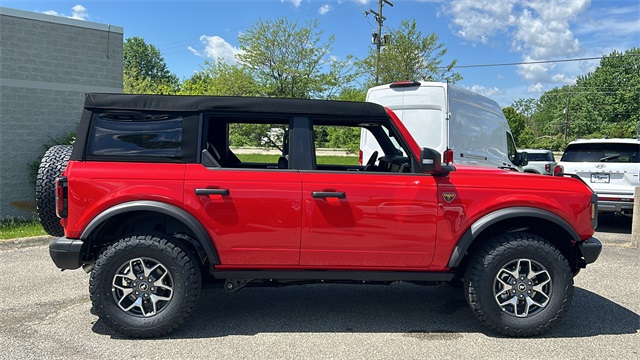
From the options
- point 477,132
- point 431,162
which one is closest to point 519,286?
point 431,162

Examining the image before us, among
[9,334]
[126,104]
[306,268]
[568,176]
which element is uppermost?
[126,104]

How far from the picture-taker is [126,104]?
3725 mm

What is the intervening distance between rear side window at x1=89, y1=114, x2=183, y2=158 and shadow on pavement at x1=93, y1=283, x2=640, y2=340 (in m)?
1.51

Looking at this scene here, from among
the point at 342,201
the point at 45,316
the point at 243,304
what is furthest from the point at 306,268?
the point at 45,316

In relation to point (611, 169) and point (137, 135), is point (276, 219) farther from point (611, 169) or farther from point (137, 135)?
point (611, 169)

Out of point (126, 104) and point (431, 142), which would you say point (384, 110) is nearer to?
point (126, 104)

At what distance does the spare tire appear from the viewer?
3.91 meters

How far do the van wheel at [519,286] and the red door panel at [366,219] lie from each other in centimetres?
51

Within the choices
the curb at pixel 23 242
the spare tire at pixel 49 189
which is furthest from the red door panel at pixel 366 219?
the curb at pixel 23 242

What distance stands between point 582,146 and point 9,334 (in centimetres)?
980

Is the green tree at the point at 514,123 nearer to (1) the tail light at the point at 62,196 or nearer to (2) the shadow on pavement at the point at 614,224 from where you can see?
(2) the shadow on pavement at the point at 614,224

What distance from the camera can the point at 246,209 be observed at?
143 inches

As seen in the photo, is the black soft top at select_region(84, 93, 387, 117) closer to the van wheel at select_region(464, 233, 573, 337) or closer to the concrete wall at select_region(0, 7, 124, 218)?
the van wheel at select_region(464, 233, 573, 337)

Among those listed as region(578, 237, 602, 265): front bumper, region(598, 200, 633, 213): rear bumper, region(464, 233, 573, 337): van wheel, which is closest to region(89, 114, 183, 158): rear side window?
region(464, 233, 573, 337): van wheel
